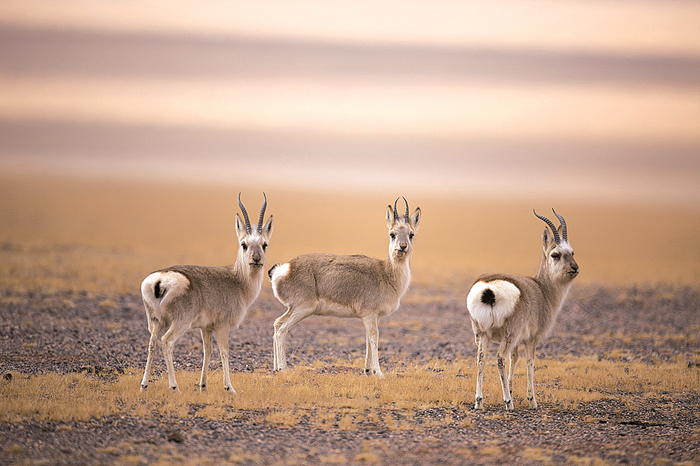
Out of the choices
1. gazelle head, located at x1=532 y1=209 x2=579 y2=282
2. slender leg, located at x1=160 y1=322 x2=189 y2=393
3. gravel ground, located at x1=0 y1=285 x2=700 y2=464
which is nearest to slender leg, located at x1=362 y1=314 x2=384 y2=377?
gravel ground, located at x1=0 y1=285 x2=700 y2=464

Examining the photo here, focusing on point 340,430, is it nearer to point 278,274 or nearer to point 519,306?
point 519,306

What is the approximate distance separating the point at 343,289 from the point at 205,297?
12.0ft

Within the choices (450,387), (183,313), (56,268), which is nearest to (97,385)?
(183,313)

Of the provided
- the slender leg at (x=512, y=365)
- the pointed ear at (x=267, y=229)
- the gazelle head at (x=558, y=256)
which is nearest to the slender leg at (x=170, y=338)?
the pointed ear at (x=267, y=229)

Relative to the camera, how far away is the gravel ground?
9.09 metres

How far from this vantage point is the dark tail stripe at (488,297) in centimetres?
1095

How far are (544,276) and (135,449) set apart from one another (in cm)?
857

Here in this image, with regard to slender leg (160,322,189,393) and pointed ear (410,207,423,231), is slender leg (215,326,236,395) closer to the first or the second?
slender leg (160,322,189,393)

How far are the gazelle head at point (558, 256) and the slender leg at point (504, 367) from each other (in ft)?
7.45

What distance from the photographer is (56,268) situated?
3334cm

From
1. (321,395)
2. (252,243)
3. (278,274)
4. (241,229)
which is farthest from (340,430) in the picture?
(278,274)

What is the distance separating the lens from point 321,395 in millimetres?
12148

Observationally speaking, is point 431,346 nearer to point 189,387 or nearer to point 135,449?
point 189,387

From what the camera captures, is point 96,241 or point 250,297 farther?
point 96,241
